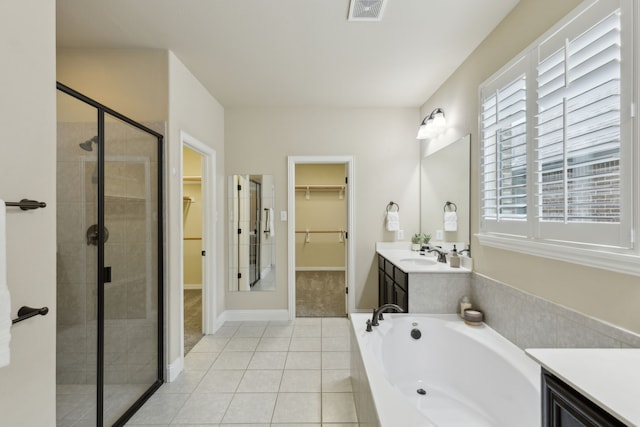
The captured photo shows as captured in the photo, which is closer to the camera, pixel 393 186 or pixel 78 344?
pixel 78 344

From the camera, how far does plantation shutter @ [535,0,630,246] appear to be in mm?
1246

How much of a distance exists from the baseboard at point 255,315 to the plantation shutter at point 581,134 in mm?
2966

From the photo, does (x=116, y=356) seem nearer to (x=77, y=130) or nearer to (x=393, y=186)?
(x=77, y=130)

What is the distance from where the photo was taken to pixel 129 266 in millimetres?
2096

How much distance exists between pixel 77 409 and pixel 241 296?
212cm

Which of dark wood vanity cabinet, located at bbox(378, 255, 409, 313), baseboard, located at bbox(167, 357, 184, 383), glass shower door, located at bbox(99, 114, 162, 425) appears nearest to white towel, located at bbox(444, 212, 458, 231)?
dark wood vanity cabinet, located at bbox(378, 255, 409, 313)

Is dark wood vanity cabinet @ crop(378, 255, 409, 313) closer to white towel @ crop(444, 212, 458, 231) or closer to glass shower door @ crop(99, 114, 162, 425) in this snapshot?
white towel @ crop(444, 212, 458, 231)

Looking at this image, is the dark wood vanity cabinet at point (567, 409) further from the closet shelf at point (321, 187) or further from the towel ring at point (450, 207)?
the closet shelf at point (321, 187)

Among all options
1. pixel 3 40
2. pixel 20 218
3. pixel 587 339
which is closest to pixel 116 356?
pixel 20 218

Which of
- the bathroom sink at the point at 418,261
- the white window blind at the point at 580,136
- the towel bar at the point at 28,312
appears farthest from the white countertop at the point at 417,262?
the towel bar at the point at 28,312

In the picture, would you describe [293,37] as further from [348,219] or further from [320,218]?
[320,218]

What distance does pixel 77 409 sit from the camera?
1677 millimetres

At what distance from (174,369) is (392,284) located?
2108 mm

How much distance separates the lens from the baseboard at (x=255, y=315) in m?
3.74
